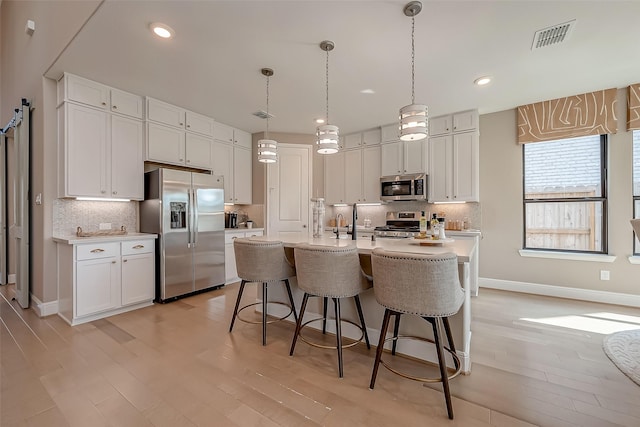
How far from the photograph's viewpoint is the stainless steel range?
4469 mm

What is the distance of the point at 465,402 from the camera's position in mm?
1698

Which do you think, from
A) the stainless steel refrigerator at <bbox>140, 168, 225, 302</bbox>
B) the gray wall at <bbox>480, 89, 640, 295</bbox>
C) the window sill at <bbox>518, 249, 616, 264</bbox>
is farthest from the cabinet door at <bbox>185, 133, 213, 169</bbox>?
the window sill at <bbox>518, 249, 616, 264</bbox>

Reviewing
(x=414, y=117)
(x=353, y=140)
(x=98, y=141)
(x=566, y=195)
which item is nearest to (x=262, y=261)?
(x=414, y=117)

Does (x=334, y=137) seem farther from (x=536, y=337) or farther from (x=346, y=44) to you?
(x=536, y=337)

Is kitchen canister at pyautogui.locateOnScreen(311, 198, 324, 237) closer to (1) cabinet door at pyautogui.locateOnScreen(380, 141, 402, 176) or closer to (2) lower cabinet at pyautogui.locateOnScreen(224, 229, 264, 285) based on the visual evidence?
(2) lower cabinet at pyautogui.locateOnScreen(224, 229, 264, 285)

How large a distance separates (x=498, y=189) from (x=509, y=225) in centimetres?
59

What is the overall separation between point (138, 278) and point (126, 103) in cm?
228

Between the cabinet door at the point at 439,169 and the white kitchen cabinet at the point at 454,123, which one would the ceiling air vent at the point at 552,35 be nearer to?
the white kitchen cabinet at the point at 454,123

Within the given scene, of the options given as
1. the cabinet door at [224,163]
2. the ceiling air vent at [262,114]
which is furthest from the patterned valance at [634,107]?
the cabinet door at [224,163]

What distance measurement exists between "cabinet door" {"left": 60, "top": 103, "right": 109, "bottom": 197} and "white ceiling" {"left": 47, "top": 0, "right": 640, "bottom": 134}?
0.47 m

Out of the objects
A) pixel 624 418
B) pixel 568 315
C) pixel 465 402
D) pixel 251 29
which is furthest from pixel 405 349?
pixel 251 29

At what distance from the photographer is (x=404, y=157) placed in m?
4.79

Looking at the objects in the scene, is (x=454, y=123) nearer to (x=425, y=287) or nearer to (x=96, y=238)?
(x=425, y=287)

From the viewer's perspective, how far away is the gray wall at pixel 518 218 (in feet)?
11.5
